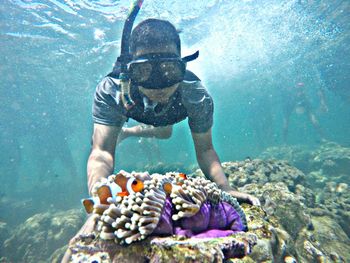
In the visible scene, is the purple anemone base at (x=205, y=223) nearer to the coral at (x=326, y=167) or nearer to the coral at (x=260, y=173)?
the coral at (x=260, y=173)

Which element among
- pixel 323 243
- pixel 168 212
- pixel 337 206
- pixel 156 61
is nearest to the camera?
pixel 168 212

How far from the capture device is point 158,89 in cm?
373

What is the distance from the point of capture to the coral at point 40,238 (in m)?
10.4

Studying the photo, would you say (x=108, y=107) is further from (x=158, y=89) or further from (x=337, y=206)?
(x=337, y=206)

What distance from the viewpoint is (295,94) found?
23.8 meters

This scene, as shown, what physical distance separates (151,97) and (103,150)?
1195 mm

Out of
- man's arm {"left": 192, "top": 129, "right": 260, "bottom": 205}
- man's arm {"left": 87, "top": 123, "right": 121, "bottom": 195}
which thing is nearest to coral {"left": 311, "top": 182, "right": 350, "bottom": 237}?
man's arm {"left": 192, "top": 129, "right": 260, "bottom": 205}

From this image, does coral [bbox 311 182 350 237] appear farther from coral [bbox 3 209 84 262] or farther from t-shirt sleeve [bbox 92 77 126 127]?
coral [bbox 3 209 84 262]

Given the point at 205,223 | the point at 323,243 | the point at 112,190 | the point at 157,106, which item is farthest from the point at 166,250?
the point at 323,243

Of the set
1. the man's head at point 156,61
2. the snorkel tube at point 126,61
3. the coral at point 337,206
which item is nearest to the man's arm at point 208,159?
the man's head at point 156,61

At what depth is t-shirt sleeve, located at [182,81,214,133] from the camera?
4.16m

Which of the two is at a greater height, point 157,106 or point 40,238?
point 157,106

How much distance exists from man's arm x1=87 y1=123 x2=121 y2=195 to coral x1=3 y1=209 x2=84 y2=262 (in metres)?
8.94

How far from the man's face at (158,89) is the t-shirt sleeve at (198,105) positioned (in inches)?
12.7
